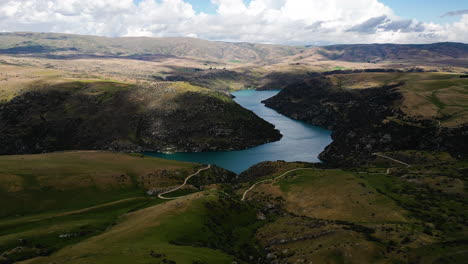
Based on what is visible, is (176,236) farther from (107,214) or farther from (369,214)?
(369,214)

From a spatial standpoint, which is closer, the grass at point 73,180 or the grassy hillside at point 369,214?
the grassy hillside at point 369,214

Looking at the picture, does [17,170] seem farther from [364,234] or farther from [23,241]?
[364,234]

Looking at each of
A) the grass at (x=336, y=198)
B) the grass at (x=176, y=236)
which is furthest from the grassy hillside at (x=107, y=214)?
the grass at (x=336, y=198)

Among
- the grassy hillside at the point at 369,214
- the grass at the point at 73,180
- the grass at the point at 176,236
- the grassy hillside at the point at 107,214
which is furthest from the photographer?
the grass at the point at 73,180

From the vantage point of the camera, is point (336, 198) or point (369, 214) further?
point (336, 198)

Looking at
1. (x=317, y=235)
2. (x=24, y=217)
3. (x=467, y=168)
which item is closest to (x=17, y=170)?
(x=24, y=217)

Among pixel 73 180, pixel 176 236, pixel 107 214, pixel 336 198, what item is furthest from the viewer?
pixel 73 180

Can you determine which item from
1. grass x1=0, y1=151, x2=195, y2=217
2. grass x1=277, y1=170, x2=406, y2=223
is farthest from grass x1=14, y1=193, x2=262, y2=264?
grass x1=0, y1=151, x2=195, y2=217

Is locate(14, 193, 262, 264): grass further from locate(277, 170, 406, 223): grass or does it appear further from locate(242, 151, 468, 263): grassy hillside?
locate(277, 170, 406, 223): grass

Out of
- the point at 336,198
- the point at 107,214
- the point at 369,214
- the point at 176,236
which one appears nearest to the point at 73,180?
the point at 107,214

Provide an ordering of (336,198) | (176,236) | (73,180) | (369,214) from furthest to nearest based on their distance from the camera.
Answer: (73,180) → (336,198) → (369,214) → (176,236)

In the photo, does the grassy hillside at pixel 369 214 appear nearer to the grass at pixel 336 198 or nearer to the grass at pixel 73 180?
the grass at pixel 336 198

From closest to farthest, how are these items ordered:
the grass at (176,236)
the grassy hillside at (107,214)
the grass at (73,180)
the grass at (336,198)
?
the grass at (176,236), the grassy hillside at (107,214), the grass at (336,198), the grass at (73,180)
